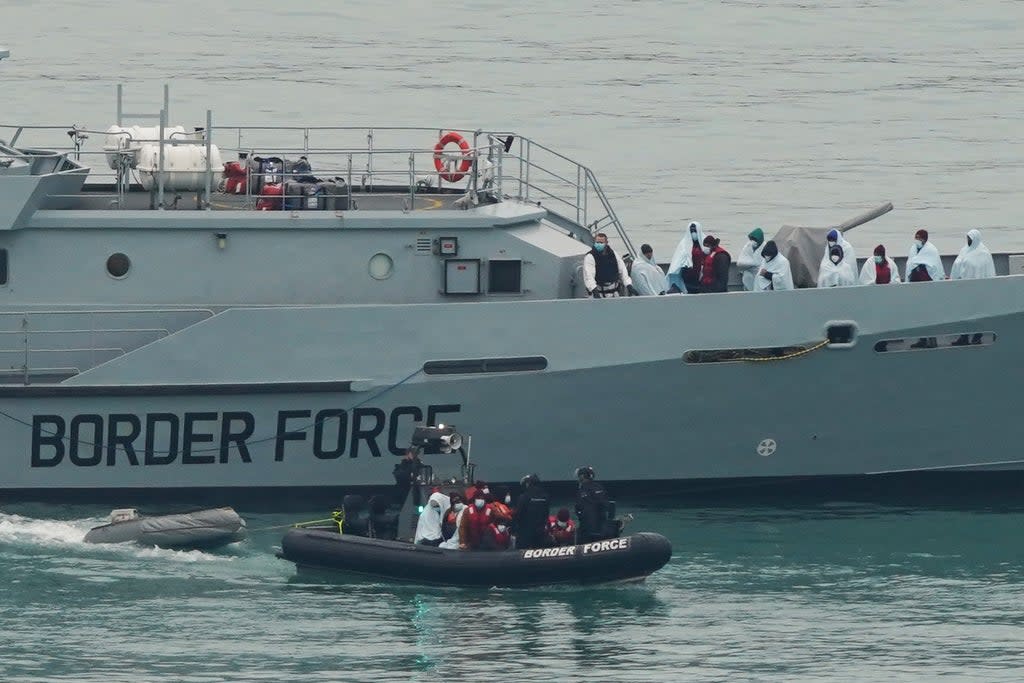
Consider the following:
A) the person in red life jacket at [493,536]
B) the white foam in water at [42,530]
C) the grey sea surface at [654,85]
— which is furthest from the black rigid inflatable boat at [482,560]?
the grey sea surface at [654,85]

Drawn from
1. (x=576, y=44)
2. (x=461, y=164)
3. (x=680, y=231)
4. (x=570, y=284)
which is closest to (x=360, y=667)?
(x=570, y=284)

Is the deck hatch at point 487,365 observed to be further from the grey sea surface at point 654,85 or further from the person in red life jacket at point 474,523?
the grey sea surface at point 654,85

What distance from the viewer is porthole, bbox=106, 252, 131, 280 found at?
21516 millimetres

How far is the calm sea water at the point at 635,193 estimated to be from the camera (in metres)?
18.3

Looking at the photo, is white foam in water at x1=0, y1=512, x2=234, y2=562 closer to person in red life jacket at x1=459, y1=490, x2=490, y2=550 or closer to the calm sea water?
the calm sea water

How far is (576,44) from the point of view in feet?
167

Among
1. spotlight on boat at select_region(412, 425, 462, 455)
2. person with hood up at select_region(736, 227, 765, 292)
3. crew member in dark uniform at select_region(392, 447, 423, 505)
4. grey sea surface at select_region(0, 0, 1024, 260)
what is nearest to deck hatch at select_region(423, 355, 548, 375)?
spotlight on boat at select_region(412, 425, 462, 455)

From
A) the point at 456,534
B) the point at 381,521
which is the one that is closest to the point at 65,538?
the point at 381,521

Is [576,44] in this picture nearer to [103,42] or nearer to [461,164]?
[103,42]

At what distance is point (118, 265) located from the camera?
848 inches

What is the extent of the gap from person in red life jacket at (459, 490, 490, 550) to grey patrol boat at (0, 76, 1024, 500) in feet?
6.04

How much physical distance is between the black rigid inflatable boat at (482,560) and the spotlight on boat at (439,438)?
3.78 ft

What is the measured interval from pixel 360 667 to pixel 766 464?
20.0 feet

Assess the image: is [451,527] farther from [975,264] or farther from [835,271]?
[975,264]
